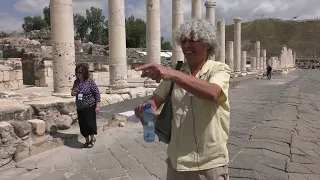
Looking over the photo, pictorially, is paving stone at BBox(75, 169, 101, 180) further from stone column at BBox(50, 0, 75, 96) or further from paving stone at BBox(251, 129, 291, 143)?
stone column at BBox(50, 0, 75, 96)

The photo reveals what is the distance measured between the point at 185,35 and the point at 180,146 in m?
0.83

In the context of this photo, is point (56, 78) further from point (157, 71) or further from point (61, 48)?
point (157, 71)

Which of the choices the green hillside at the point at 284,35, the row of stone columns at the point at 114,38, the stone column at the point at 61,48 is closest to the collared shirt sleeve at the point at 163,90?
the row of stone columns at the point at 114,38

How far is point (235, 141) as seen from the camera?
19.1 feet

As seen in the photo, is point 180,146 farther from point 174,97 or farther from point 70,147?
point 70,147

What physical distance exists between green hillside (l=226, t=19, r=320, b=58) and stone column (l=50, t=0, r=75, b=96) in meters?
107

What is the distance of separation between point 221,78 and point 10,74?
16.1m

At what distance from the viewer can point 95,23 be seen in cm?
7356

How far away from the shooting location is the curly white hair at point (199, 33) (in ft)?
7.25

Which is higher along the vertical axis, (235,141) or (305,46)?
(305,46)

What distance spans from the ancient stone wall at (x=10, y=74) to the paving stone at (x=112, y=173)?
12876mm

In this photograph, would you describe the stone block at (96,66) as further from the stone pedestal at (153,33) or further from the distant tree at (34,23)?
the distant tree at (34,23)

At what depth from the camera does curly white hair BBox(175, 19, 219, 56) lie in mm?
2209

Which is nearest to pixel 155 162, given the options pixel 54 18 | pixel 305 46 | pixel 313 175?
pixel 313 175
